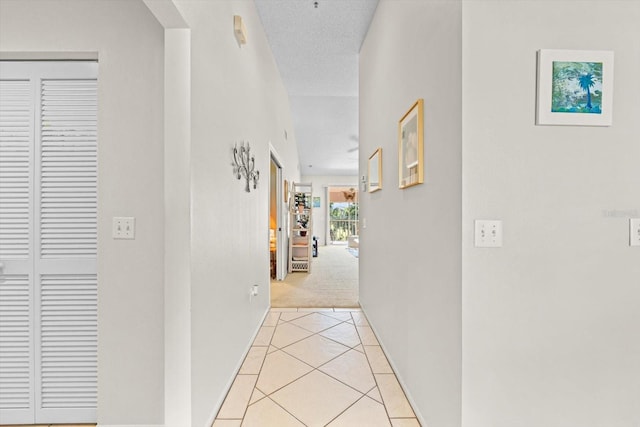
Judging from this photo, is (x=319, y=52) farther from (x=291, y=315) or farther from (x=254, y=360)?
(x=254, y=360)

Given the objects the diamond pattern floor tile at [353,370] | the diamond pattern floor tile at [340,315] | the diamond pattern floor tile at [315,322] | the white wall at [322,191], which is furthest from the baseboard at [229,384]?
the white wall at [322,191]

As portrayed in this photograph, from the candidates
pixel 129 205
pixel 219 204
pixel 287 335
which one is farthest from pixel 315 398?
pixel 129 205

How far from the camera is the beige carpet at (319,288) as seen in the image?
364cm

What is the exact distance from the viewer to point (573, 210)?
119 centimetres

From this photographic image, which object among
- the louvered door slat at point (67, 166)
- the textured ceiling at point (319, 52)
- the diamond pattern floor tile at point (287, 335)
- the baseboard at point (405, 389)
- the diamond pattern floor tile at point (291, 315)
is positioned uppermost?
the textured ceiling at point (319, 52)

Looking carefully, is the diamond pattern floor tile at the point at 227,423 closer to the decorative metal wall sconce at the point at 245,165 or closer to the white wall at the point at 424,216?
the white wall at the point at 424,216

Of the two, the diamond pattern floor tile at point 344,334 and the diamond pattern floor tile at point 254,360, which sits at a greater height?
the diamond pattern floor tile at point 344,334

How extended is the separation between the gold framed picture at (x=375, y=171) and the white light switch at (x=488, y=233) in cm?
137

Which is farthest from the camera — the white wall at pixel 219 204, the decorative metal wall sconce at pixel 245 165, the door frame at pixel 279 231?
the door frame at pixel 279 231

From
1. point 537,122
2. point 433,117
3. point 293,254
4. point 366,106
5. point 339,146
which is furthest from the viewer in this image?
point 339,146

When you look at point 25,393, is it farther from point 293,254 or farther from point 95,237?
point 293,254

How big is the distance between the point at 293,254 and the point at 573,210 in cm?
487

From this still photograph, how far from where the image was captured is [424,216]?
4.99ft

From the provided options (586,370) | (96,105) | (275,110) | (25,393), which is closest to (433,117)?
(586,370)
